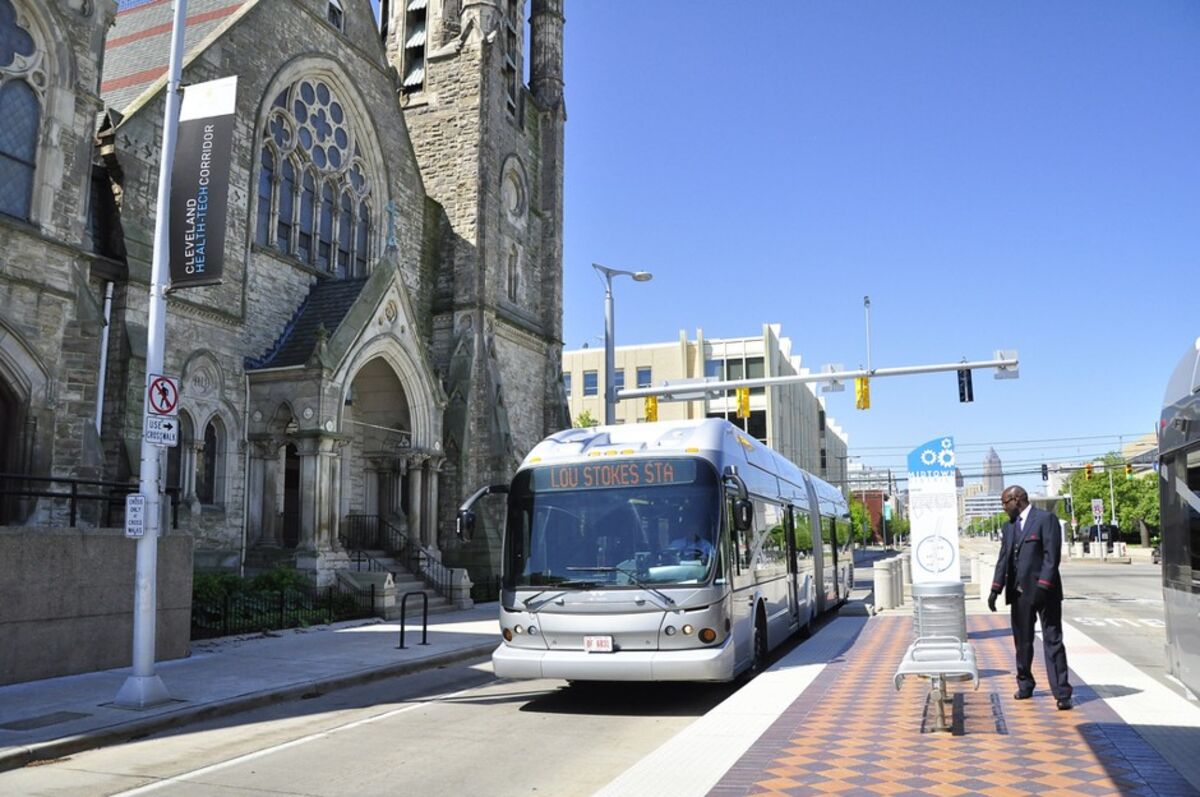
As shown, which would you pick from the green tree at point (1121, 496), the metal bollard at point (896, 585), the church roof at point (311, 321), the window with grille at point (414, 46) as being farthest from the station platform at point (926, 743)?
the green tree at point (1121, 496)

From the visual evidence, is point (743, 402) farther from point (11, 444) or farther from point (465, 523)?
point (11, 444)

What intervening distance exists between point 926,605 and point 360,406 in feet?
64.8

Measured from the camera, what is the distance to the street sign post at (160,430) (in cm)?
1059

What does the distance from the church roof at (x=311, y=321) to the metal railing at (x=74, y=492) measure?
Answer: 4230mm

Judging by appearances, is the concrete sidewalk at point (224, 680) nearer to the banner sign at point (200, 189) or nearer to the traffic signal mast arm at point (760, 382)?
the banner sign at point (200, 189)

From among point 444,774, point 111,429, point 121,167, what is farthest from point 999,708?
point 121,167

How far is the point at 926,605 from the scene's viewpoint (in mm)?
7676

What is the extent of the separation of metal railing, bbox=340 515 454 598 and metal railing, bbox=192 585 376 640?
268 cm

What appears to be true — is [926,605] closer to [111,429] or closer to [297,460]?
[111,429]

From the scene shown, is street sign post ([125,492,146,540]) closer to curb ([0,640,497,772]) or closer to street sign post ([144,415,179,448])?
street sign post ([144,415,179,448])

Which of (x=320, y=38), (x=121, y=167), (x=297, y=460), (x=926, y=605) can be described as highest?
(x=320, y=38)

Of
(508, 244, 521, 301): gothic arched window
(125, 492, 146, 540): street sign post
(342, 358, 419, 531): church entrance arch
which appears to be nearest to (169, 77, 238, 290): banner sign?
(125, 492, 146, 540): street sign post

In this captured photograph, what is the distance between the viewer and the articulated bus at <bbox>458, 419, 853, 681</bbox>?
9.76 metres

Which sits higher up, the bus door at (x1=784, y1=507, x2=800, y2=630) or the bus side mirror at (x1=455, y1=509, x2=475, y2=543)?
the bus side mirror at (x1=455, y1=509, x2=475, y2=543)
